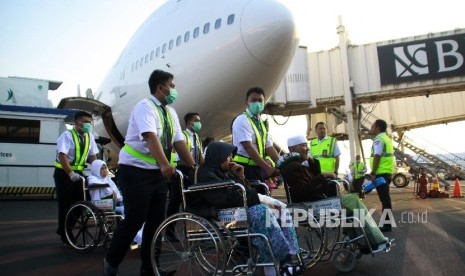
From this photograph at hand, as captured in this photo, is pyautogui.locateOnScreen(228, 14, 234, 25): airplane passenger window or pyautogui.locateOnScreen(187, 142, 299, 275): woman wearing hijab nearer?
pyautogui.locateOnScreen(187, 142, 299, 275): woman wearing hijab

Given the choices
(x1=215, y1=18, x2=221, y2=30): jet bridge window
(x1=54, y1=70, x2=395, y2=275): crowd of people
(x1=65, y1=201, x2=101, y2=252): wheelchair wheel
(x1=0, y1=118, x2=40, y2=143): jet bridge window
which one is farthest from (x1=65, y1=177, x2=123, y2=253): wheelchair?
(x1=0, y1=118, x2=40, y2=143): jet bridge window

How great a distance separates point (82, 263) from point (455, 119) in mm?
28085

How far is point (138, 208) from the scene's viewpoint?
3.10 m

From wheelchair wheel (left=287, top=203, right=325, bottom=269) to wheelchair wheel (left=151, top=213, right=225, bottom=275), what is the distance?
2.56 feet

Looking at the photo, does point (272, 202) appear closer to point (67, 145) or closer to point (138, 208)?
point (138, 208)

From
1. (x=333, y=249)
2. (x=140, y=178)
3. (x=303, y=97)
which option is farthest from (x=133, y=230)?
(x=303, y=97)

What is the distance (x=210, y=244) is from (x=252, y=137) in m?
1.65

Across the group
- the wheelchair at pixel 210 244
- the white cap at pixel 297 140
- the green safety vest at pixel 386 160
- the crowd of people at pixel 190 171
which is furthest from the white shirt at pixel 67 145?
the green safety vest at pixel 386 160

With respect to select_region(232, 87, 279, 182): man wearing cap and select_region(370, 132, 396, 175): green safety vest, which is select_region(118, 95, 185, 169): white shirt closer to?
select_region(232, 87, 279, 182): man wearing cap

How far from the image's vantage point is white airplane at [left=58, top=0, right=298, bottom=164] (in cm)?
714

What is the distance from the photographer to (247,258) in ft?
9.23

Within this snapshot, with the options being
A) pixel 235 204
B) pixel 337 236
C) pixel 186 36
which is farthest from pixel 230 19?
pixel 235 204

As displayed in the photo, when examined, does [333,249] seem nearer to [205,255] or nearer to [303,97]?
[205,255]

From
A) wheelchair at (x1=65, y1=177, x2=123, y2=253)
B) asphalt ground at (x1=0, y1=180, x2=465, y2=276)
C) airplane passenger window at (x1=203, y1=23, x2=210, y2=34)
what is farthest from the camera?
airplane passenger window at (x1=203, y1=23, x2=210, y2=34)
